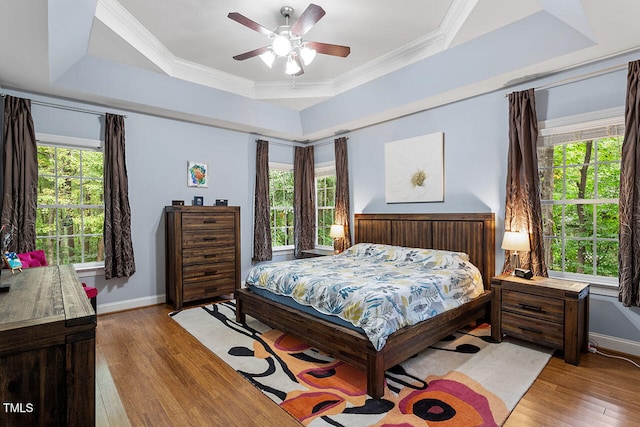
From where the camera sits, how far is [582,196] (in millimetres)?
3312

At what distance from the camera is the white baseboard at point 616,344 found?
287cm

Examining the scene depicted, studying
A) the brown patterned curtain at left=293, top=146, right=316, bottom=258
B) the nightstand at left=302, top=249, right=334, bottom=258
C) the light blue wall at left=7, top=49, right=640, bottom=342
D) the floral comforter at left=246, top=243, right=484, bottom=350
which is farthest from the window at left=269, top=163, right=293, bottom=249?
the floral comforter at left=246, top=243, right=484, bottom=350

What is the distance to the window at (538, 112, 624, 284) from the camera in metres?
3.14

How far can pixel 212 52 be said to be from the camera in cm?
383

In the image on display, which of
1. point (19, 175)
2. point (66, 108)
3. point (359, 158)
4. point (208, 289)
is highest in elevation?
point (66, 108)

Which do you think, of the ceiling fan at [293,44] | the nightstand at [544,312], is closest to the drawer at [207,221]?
the ceiling fan at [293,44]

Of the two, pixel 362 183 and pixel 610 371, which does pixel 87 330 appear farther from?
pixel 362 183

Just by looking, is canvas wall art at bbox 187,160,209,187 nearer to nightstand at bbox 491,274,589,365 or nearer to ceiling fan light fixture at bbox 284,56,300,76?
ceiling fan light fixture at bbox 284,56,300,76

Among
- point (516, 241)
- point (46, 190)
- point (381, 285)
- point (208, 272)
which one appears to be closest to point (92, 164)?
point (46, 190)

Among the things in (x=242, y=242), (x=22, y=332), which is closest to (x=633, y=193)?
(x=22, y=332)

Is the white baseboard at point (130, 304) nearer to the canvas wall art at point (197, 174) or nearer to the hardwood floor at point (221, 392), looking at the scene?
the hardwood floor at point (221, 392)

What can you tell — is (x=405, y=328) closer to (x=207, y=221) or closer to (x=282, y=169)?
(x=207, y=221)

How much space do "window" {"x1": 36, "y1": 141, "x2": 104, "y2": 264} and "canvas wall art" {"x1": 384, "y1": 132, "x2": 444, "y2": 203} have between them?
3978mm

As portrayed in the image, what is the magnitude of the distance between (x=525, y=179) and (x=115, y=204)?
189 inches
